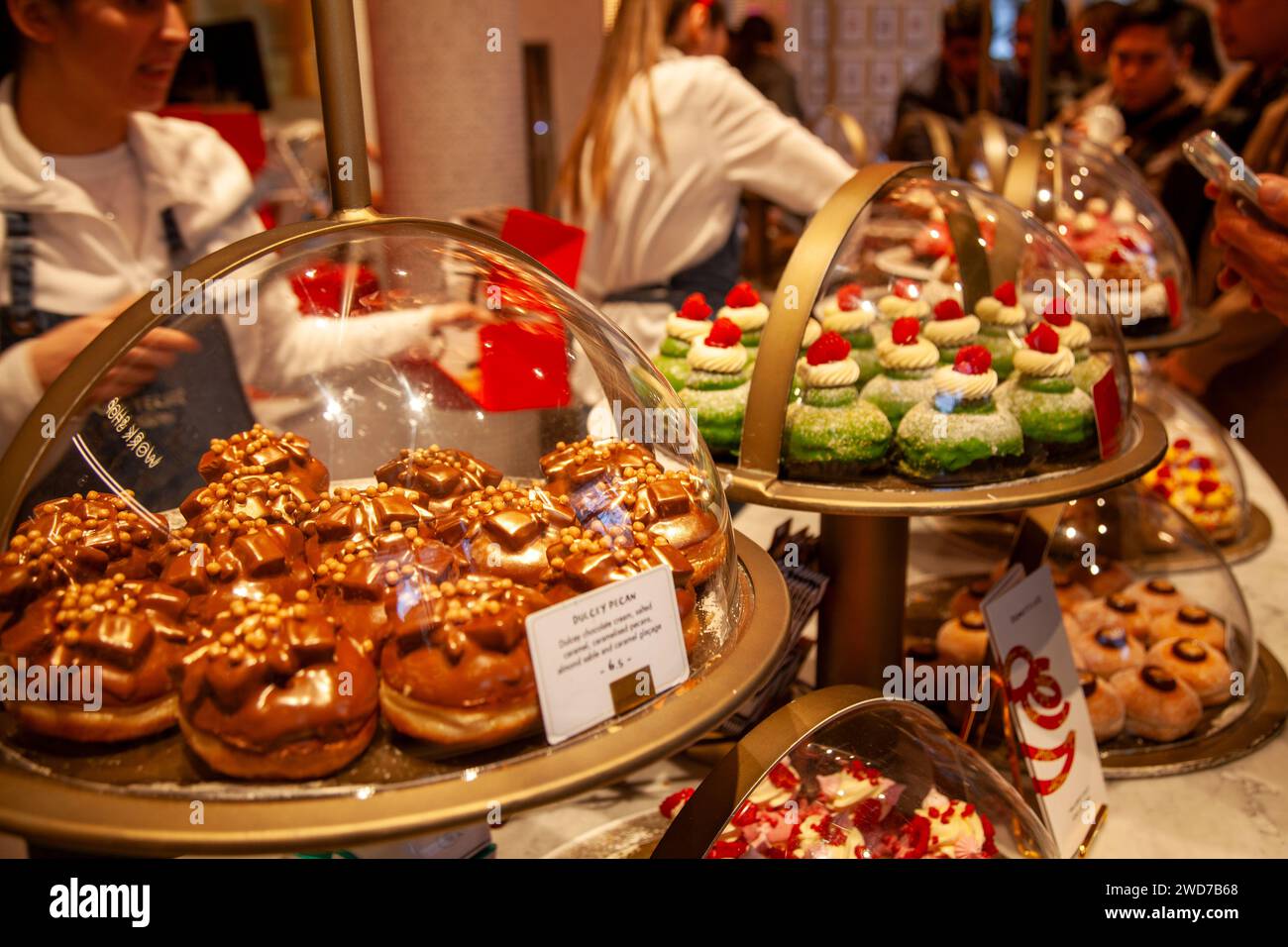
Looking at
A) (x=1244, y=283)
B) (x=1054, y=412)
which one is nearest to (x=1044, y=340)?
(x=1054, y=412)

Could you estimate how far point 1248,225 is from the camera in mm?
2025

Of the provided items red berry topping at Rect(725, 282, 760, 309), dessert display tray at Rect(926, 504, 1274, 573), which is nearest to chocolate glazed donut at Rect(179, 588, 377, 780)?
red berry topping at Rect(725, 282, 760, 309)

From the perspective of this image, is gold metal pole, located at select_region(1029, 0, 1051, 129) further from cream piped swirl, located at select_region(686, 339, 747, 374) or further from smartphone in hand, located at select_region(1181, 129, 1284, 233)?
cream piped swirl, located at select_region(686, 339, 747, 374)

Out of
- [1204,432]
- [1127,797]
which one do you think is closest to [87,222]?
[1127,797]

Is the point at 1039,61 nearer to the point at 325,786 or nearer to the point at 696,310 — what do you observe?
the point at 696,310

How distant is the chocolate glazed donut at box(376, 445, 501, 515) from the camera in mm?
1339

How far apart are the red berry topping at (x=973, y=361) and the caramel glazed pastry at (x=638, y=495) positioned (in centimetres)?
61

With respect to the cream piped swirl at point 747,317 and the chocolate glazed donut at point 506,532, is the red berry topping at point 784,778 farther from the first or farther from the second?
the cream piped swirl at point 747,317

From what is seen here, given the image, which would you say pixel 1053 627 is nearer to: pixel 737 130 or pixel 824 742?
pixel 824 742

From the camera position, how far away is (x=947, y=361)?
193cm

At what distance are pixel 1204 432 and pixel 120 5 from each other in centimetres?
299

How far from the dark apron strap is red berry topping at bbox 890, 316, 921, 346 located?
1.42 m

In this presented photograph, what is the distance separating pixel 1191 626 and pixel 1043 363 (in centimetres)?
87

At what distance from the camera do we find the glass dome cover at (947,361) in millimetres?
1670
